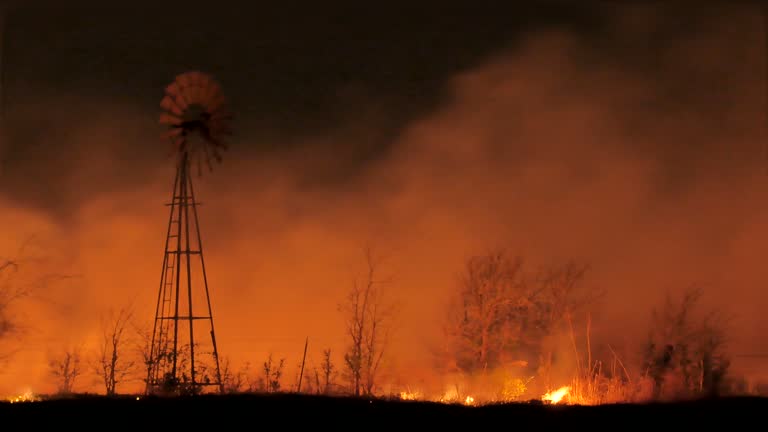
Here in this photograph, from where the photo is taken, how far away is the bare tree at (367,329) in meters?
14.4

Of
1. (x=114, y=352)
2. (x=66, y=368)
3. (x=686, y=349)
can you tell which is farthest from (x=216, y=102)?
(x=686, y=349)

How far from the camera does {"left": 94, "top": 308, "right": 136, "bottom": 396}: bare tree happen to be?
45.0 feet

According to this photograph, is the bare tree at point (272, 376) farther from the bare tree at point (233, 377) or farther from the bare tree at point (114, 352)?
the bare tree at point (114, 352)

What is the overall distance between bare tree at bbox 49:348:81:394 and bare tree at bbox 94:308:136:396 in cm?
43

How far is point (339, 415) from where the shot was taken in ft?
30.6

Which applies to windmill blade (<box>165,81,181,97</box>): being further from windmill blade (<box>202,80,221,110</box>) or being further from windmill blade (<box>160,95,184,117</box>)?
windmill blade (<box>202,80,221,110</box>)

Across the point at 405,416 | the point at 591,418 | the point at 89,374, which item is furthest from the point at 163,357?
the point at 591,418

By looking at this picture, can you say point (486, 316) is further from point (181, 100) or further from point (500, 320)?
point (181, 100)

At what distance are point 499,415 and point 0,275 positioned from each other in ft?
29.9

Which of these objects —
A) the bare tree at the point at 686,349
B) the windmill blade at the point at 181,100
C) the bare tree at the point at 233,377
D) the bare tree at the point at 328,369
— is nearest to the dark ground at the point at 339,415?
the bare tree at the point at 686,349

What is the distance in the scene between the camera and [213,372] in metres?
14.1

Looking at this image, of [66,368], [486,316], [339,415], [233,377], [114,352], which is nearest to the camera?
[339,415]

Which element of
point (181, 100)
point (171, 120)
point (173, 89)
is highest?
point (173, 89)

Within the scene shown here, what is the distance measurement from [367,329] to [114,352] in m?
4.24
